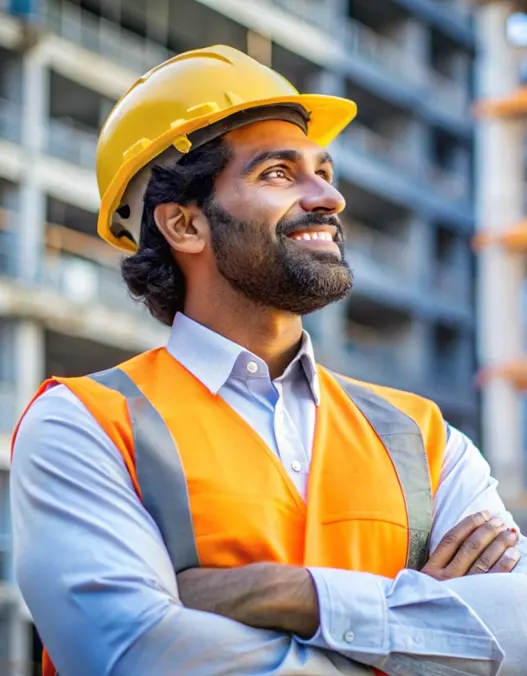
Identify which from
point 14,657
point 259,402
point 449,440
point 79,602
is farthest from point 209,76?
point 14,657

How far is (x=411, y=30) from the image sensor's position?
32750 mm

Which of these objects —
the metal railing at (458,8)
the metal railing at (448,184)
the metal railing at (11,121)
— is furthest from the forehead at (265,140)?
the metal railing at (458,8)

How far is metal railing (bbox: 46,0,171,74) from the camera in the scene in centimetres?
2389

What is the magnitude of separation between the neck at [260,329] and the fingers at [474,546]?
53 cm

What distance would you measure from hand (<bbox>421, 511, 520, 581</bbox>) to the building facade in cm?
1883

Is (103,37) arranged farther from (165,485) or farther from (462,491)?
(165,485)

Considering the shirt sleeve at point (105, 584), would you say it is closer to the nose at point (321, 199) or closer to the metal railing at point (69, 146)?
the nose at point (321, 199)

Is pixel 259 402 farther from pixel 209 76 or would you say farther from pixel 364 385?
pixel 209 76

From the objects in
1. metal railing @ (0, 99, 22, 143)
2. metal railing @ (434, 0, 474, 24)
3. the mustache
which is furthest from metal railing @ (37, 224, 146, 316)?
the mustache

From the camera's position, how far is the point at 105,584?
226 cm

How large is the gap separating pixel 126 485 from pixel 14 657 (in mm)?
18994

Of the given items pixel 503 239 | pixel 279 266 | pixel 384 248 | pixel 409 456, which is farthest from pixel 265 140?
pixel 384 248

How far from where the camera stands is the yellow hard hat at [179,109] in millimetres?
2826

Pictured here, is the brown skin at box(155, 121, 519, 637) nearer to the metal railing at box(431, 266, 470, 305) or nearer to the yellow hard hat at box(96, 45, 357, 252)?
the yellow hard hat at box(96, 45, 357, 252)
